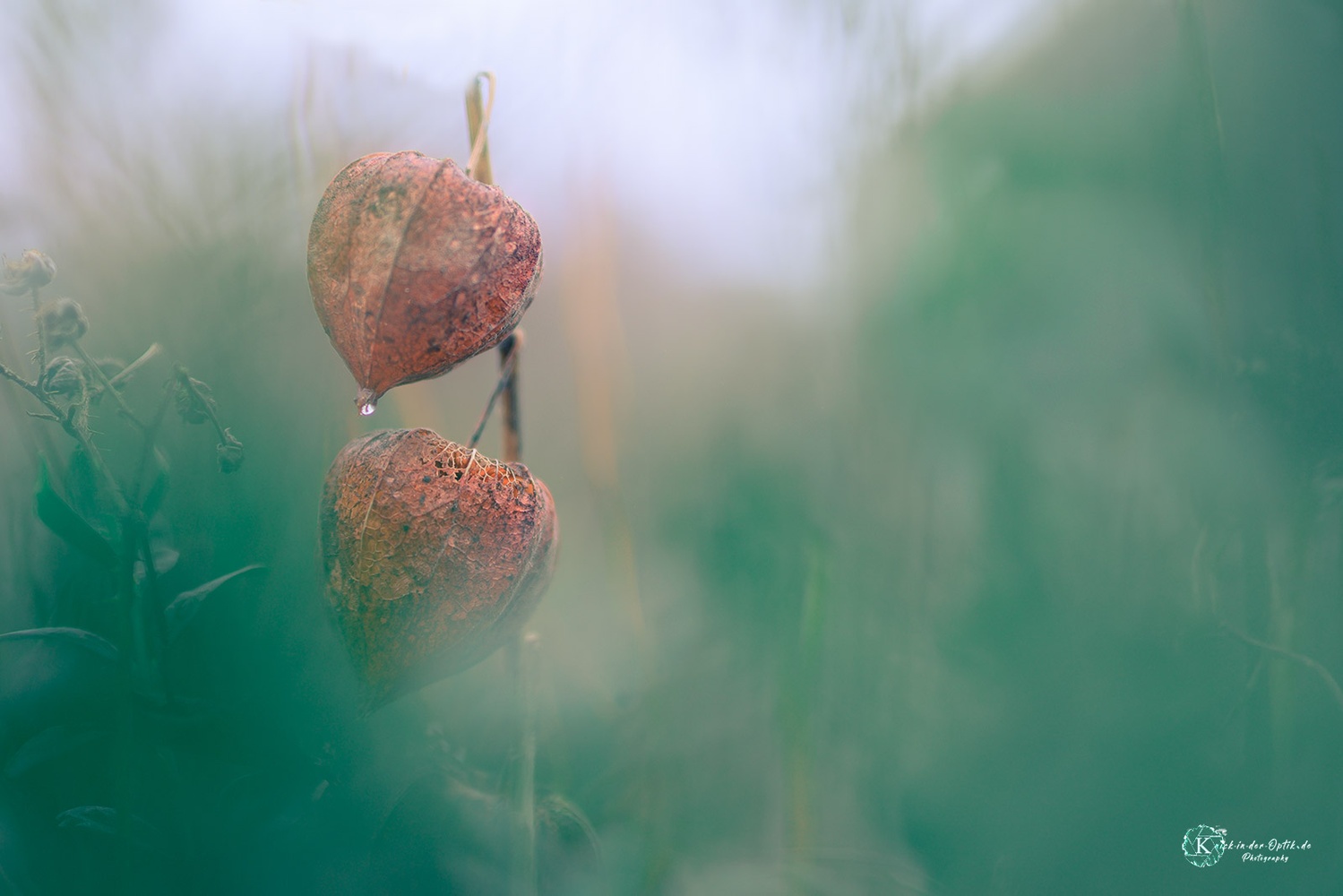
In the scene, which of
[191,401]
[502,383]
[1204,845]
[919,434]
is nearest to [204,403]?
[191,401]

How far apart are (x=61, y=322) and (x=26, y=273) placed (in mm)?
44

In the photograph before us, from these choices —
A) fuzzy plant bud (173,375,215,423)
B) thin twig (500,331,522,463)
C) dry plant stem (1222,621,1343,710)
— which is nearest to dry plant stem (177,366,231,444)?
fuzzy plant bud (173,375,215,423)

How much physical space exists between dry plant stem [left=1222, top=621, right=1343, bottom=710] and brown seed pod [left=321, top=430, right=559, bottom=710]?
614mm

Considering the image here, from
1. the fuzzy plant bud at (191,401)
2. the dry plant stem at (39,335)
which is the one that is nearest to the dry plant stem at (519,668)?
the fuzzy plant bud at (191,401)

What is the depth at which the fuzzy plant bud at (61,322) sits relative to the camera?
1.82 feet

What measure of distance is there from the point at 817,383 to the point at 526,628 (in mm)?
329

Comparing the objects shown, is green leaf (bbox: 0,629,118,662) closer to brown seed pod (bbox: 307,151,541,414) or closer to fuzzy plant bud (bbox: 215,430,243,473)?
fuzzy plant bud (bbox: 215,430,243,473)

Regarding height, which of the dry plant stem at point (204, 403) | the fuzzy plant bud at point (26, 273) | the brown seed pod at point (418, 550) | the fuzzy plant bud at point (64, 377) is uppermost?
the fuzzy plant bud at point (26, 273)

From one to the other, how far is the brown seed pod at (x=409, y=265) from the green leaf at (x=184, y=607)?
9.5 inches

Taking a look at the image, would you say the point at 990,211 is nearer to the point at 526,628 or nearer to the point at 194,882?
the point at 526,628

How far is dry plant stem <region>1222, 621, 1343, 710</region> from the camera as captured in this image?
2.11 ft

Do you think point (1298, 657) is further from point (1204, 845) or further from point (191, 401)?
point (191, 401)

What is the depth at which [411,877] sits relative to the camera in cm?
61

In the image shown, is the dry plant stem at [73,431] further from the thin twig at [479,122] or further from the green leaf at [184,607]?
the thin twig at [479,122]
